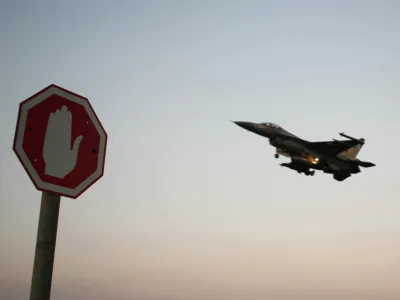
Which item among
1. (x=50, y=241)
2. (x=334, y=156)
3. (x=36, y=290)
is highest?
(x=334, y=156)

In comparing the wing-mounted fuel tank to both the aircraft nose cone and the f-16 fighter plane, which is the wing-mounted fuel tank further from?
the aircraft nose cone

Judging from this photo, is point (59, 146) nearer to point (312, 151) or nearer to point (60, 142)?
point (60, 142)

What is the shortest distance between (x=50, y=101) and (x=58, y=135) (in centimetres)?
30

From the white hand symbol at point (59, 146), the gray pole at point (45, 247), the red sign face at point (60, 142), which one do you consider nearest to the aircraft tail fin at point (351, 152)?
the red sign face at point (60, 142)

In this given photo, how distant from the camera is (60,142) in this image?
11.5ft

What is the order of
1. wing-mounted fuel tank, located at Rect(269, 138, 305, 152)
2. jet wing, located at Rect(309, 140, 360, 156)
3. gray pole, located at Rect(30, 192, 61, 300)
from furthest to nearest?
jet wing, located at Rect(309, 140, 360, 156) < wing-mounted fuel tank, located at Rect(269, 138, 305, 152) < gray pole, located at Rect(30, 192, 61, 300)

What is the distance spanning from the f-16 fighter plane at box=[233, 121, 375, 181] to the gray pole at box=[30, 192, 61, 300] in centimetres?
4542

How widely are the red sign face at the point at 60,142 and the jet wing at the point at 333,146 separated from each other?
4658 cm

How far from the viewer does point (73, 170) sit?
353 cm

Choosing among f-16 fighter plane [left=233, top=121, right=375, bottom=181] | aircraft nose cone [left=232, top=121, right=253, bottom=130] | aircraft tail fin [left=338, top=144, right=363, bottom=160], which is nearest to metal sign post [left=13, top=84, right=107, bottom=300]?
f-16 fighter plane [left=233, top=121, right=375, bottom=181]

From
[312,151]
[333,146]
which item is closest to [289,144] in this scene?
[312,151]

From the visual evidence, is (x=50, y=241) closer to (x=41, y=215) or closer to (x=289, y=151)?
(x=41, y=215)

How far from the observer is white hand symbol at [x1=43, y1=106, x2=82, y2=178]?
340 centimetres

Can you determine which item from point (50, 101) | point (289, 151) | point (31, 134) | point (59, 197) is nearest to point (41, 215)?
point (59, 197)
